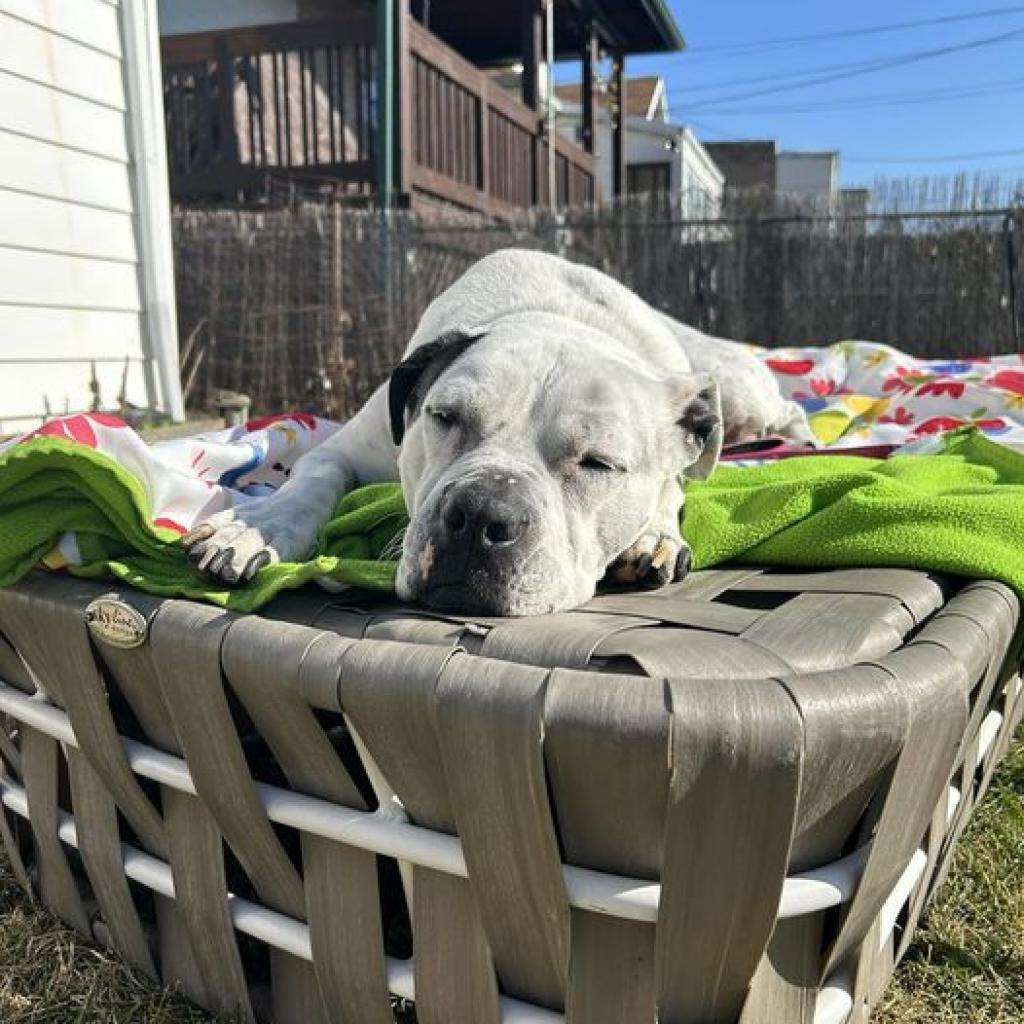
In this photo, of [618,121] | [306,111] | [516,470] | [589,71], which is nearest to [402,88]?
[306,111]

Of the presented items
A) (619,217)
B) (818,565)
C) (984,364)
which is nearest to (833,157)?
(619,217)

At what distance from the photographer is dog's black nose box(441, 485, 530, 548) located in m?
1.75

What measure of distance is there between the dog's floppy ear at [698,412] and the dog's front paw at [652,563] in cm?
41

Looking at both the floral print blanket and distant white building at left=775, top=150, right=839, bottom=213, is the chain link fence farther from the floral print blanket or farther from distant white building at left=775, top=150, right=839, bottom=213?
distant white building at left=775, top=150, right=839, bottom=213

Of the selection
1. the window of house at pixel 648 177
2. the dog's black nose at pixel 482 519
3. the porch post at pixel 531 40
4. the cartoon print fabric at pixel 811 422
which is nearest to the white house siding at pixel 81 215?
the cartoon print fabric at pixel 811 422

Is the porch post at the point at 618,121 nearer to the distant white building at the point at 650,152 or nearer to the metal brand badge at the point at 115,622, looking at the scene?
the distant white building at the point at 650,152

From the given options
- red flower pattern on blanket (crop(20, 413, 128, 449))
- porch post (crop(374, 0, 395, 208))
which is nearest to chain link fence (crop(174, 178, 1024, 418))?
porch post (crop(374, 0, 395, 208))

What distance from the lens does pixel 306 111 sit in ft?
34.1

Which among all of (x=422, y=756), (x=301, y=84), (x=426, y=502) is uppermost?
(x=301, y=84)

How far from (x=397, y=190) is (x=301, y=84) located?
1.79 meters

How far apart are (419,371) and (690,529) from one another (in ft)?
2.38

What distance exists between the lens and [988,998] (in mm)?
1602

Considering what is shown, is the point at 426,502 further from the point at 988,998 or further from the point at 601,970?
the point at 988,998

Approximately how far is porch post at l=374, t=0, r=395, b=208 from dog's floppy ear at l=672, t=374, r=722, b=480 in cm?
772
